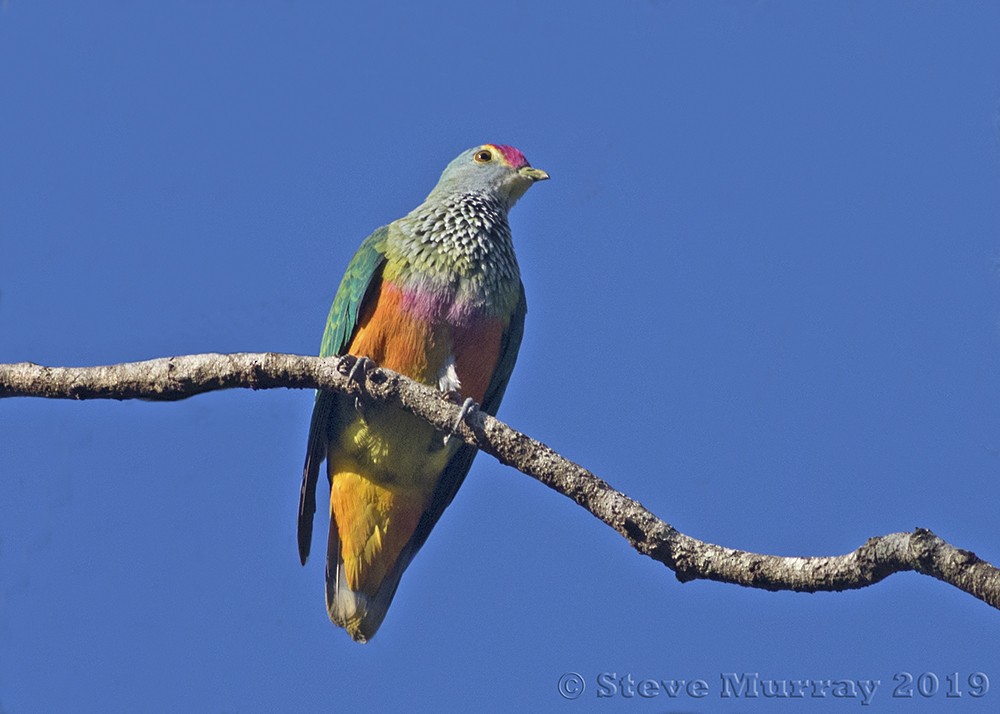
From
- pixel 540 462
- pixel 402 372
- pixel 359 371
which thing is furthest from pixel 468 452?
pixel 540 462

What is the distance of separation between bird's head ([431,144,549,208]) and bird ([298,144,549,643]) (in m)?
0.44

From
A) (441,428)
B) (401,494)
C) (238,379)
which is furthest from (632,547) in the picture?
(401,494)

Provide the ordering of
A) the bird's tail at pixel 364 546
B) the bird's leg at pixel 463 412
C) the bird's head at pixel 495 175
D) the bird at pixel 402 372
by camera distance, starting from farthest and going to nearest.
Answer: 1. the bird's head at pixel 495 175
2. the bird's tail at pixel 364 546
3. the bird at pixel 402 372
4. the bird's leg at pixel 463 412

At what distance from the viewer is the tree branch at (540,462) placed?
120 inches

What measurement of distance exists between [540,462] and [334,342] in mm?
2168

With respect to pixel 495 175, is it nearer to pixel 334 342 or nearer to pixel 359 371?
pixel 334 342

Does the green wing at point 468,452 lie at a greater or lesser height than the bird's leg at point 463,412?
greater

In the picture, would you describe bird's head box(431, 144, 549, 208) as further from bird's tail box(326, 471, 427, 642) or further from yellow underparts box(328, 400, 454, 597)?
bird's tail box(326, 471, 427, 642)

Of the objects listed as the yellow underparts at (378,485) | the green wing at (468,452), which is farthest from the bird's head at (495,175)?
the yellow underparts at (378,485)

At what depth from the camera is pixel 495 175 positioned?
6.75 meters

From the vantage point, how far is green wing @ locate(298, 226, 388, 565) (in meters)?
5.70

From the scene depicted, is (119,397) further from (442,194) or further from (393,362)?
(442,194)

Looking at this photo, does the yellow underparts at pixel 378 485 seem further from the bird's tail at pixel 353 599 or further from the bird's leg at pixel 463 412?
the bird's leg at pixel 463 412

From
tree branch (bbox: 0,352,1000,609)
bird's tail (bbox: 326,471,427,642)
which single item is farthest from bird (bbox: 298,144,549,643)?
tree branch (bbox: 0,352,1000,609)
